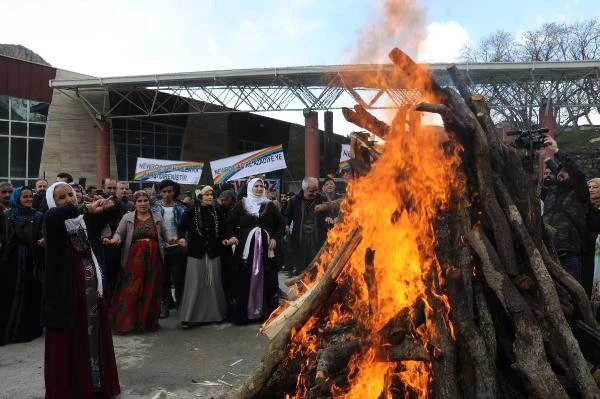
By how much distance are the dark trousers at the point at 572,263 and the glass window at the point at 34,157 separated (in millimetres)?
18542

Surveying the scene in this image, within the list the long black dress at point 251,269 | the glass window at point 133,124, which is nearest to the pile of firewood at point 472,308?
the long black dress at point 251,269

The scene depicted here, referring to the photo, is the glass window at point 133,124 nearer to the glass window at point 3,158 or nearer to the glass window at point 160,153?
the glass window at point 160,153

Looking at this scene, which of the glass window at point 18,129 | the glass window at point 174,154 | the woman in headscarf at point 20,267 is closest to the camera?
the woman in headscarf at point 20,267

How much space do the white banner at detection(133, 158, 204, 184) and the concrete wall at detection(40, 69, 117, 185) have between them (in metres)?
5.91

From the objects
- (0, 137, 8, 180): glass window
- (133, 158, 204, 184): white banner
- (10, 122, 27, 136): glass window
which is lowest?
(133, 158, 204, 184): white banner

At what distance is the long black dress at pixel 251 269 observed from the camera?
21.8ft

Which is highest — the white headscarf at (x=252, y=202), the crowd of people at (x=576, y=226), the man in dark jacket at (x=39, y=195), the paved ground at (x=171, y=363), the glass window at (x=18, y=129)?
the glass window at (x=18, y=129)

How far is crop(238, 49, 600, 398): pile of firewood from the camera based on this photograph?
288cm

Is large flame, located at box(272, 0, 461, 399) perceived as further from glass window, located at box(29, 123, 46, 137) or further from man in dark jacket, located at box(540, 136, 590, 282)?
glass window, located at box(29, 123, 46, 137)

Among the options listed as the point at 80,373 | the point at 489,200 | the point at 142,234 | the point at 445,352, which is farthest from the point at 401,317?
the point at 142,234

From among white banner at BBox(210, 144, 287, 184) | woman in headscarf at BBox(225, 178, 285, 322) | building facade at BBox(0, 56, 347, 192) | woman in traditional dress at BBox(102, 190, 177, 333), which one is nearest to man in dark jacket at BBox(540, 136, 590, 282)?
woman in headscarf at BBox(225, 178, 285, 322)

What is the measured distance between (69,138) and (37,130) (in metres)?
1.14

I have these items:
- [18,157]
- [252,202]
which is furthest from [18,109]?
[252,202]

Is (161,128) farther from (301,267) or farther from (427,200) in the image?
(427,200)
